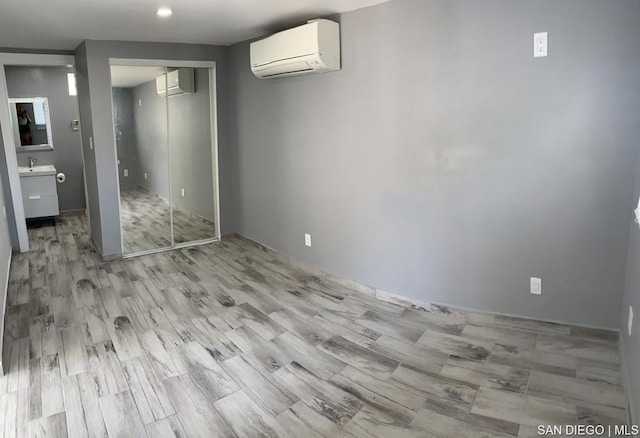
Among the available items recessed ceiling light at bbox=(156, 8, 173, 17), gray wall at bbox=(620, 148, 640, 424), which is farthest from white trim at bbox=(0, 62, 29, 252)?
gray wall at bbox=(620, 148, 640, 424)

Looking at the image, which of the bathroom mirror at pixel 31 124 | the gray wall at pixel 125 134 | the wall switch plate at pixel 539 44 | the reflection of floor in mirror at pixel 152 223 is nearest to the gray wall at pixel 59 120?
the bathroom mirror at pixel 31 124

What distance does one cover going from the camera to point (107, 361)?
2.80 meters

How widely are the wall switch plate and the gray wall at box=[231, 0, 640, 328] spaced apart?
35 mm

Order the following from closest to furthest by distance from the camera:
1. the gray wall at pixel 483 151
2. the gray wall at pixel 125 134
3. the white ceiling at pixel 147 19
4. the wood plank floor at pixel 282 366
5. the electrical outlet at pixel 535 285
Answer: the wood plank floor at pixel 282 366, the gray wall at pixel 483 151, the electrical outlet at pixel 535 285, the white ceiling at pixel 147 19, the gray wall at pixel 125 134

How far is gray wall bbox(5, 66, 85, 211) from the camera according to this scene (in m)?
6.22

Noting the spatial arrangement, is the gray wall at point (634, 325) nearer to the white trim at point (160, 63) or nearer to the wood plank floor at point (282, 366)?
the wood plank floor at point (282, 366)

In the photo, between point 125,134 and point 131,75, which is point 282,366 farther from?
point 131,75

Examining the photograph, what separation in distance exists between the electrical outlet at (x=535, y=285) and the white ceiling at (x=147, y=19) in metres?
2.24

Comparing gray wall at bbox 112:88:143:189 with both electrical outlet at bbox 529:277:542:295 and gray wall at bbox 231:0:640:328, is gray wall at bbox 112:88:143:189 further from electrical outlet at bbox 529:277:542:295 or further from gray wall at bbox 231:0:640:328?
electrical outlet at bbox 529:277:542:295

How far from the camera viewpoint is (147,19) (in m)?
3.58

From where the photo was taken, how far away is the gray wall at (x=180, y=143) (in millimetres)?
4984

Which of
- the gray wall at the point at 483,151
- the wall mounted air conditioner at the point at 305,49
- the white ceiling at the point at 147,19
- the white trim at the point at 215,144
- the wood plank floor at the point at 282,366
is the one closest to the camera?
the wood plank floor at the point at 282,366

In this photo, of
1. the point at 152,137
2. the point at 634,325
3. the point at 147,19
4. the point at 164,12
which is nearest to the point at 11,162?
the point at 152,137

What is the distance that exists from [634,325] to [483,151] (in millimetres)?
1334
